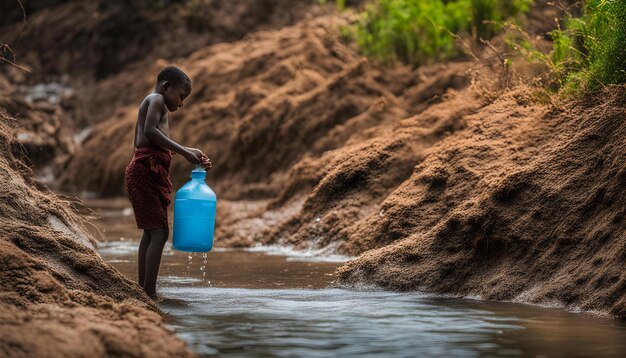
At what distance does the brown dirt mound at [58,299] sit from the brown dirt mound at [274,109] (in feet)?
22.3

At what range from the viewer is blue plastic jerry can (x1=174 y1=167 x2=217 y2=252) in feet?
28.1

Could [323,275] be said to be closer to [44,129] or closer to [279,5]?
[44,129]

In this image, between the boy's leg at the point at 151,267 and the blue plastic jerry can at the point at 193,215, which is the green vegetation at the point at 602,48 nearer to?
the blue plastic jerry can at the point at 193,215

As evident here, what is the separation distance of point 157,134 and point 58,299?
1.78 metres

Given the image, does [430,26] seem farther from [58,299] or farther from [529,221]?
[58,299]

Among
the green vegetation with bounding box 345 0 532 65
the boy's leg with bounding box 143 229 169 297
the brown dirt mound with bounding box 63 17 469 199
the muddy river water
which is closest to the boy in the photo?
the boy's leg with bounding box 143 229 169 297

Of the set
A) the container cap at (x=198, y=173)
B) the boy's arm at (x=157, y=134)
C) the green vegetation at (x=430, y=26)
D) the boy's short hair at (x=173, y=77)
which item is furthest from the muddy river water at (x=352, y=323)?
the green vegetation at (x=430, y=26)

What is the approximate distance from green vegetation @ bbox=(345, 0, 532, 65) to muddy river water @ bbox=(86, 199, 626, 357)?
9436 mm

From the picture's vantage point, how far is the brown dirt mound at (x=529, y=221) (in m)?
8.31

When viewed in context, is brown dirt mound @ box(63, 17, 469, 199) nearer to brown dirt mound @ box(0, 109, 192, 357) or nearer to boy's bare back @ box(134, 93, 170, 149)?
boy's bare back @ box(134, 93, 170, 149)

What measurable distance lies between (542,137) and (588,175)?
140 centimetres

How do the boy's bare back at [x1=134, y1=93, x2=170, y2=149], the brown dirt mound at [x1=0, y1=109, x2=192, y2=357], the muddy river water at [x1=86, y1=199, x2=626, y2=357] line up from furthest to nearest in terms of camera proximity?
the boy's bare back at [x1=134, y1=93, x2=170, y2=149], the muddy river water at [x1=86, y1=199, x2=626, y2=357], the brown dirt mound at [x1=0, y1=109, x2=192, y2=357]

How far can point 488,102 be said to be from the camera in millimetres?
12852

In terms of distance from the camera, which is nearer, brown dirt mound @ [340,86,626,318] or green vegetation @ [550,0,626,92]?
brown dirt mound @ [340,86,626,318]
